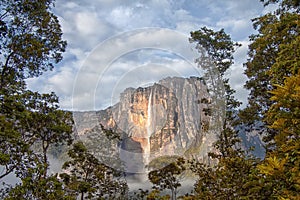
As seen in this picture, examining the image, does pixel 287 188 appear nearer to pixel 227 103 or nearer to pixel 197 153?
pixel 197 153

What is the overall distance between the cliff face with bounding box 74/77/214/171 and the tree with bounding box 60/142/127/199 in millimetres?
1603

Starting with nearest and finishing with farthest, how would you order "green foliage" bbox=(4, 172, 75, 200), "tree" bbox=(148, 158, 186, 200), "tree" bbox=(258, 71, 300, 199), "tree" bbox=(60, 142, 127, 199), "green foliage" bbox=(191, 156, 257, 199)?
"tree" bbox=(258, 71, 300, 199)
"green foliage" bbox=(4, 172, 75, 200)
"green foliage" bbox=(191, 156, 257, 199)
"tree" bbox=(60, 142, 127, 199)
"tree" bbox=(148, 158, 186, 200)

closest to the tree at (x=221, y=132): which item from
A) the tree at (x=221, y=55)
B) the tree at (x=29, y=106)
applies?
the tree at (x=221, y=55)

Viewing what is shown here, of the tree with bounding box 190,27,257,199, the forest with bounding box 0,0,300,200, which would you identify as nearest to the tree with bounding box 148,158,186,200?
the forest with bounding box 0,0,300,200

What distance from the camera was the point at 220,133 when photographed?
40.1 ft

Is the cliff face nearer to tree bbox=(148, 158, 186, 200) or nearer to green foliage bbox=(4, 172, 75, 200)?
tree bbox=(148, 158, 186, 200)

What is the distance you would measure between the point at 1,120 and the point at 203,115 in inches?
361

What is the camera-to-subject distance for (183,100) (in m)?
11.4

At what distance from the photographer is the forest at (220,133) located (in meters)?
3.45

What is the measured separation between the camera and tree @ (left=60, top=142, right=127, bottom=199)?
1194 cm

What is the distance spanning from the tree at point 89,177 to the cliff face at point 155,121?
63.1 inches

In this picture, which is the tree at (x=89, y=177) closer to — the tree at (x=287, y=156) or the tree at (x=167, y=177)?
the tree at (x=167, y=177)

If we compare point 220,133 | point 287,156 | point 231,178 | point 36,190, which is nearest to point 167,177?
point 220,133

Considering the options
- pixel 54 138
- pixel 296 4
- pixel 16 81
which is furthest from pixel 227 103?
pixel 16 81
